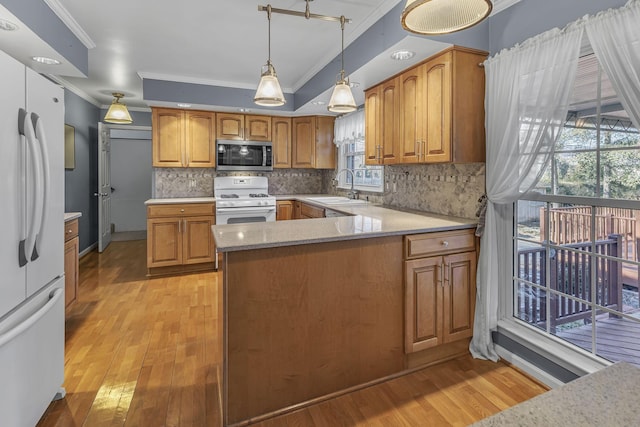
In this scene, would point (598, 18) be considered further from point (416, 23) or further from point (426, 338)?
point (426, 338)

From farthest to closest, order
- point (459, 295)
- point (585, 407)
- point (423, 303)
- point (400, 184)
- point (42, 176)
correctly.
Answer: 1. point (400, 184)
2. point (459, 295)
3. point (423, 303)
4. point (42, 176)
5. point (585, 407)

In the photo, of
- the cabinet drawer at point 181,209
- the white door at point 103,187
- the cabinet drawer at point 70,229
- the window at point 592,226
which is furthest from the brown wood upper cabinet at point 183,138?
the window at point 592,226

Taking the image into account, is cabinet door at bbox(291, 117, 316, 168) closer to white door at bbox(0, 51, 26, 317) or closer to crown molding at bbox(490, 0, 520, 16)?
crown molding at bbox(490, 0, 520, 16)

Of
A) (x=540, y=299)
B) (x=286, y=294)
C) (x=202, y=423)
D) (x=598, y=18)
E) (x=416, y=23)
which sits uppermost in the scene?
(x=598, y=18)

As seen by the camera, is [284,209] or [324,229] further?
[284,209]

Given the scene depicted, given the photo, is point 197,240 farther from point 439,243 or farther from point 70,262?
point 439,243

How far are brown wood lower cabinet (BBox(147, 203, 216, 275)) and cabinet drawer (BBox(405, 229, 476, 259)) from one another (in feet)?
9.75

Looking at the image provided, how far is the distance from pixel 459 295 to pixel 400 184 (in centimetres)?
141

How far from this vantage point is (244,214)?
14.4 feet

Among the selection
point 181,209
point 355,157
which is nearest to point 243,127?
point 181,209

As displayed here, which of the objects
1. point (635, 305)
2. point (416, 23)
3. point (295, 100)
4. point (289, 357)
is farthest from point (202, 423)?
point (295, 100)

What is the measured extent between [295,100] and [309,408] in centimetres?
386

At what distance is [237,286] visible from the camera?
1.64m

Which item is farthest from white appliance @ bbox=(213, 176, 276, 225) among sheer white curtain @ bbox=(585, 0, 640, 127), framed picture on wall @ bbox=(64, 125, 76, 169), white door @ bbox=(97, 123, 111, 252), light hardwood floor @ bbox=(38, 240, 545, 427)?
sheer white curtain @ bbox=(585, 0, 640, 127)
